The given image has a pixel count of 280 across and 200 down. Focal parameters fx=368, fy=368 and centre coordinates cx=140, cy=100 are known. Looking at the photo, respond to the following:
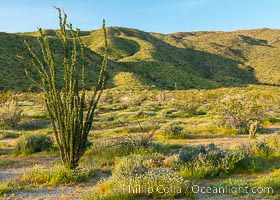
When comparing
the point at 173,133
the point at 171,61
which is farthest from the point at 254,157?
the point at 171,61

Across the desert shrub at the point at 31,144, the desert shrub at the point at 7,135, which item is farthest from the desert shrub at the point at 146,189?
the desert shrub at the point at 7,135

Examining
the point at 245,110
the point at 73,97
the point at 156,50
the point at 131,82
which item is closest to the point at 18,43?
the point at 131,82

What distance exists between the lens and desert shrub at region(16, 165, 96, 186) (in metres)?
8.90

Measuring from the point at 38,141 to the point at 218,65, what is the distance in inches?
4129

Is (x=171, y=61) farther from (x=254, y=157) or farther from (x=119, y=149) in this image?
(x=254, y=157)

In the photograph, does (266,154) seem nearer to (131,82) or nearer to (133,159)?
(133,159)

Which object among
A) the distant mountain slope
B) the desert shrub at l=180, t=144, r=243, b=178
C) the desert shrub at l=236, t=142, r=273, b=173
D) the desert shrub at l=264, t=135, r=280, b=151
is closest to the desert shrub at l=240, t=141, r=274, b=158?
the desert shrub at l=236, t=142, r=273, b=173

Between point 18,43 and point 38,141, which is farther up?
point 18,43

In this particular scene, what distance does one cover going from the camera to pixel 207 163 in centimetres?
951

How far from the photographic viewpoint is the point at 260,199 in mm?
7156

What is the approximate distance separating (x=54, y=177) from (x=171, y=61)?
10080cm

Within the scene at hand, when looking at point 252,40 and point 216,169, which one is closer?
point 216,169

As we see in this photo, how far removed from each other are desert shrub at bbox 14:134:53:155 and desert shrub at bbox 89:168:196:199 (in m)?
6.35

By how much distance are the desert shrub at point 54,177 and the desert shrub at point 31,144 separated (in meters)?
4.17
